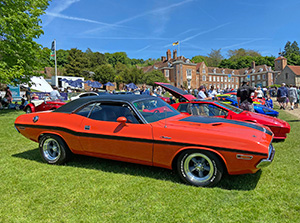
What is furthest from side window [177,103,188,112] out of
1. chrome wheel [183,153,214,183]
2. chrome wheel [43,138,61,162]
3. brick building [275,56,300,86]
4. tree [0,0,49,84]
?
brick building [275,56,300,86]

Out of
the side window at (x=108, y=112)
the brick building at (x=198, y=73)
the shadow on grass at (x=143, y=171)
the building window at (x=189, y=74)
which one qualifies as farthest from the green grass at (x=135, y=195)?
the building window at (x=189, y=74)

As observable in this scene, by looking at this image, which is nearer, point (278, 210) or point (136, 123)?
point (278, 210)

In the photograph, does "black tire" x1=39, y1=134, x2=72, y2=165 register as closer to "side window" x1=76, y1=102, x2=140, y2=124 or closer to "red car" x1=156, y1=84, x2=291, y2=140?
"side window" x1=76, y1=102, x2=140, y2=124

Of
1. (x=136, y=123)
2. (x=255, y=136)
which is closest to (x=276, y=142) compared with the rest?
(x=255, y=136)

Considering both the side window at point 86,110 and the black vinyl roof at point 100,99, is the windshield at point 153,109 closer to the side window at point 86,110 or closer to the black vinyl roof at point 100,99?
the black vinyl roof at point 100,99

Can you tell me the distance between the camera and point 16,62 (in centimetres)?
1191

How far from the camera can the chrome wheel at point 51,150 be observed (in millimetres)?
4289

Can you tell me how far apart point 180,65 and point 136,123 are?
6449 centimetres

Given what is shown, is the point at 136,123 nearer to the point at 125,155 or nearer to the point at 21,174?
the point at 125,155

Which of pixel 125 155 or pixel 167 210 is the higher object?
pixel 125 155

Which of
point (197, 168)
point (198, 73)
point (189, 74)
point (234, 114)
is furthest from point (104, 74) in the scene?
point (197, 168)

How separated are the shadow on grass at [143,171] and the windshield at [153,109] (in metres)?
0.98

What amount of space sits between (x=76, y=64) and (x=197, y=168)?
214 ft

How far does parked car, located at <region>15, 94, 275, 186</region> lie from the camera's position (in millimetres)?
2979
